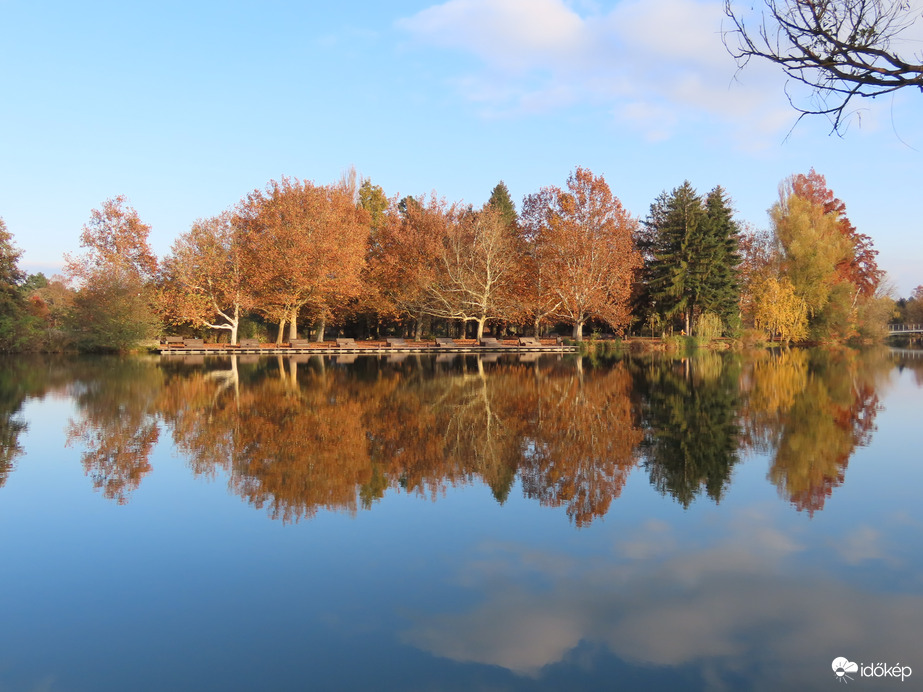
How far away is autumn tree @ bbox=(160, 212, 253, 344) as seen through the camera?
41656mm

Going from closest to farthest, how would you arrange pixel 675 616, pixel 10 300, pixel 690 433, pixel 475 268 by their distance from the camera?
1. pixel 675 616
2. pixel 690 433
3. pixel 10 300
4. pixel 475 268

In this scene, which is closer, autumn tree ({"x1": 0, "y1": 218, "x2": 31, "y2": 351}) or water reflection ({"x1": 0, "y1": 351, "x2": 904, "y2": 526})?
water reflection ({"x1": 0, "y1": 351, "x2": 904, "y2": 526})

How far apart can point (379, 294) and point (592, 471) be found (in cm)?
3821

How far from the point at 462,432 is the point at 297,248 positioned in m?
30.9

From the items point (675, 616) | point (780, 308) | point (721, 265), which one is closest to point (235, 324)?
point (721, 265)

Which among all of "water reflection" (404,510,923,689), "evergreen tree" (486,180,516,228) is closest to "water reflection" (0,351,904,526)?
"water reflection" (404,510,923,689)

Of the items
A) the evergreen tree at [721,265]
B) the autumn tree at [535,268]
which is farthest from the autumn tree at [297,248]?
the evergreen tree at [721,265]

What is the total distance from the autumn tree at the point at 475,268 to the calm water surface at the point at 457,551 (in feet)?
92.9

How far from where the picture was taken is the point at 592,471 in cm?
955

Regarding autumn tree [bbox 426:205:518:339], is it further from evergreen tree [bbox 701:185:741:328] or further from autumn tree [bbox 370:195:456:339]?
evergreen tree [bbox 701:185:741:328]

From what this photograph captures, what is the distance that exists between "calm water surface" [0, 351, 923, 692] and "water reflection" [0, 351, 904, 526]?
0.27 ft

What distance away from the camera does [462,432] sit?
12.6m

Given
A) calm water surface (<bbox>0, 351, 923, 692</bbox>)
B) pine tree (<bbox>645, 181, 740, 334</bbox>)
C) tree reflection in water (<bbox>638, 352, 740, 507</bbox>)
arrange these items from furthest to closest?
pine tree (<bbox>645, 181, 740, 334</bbox>) < tree reflection in water (<bbox>638, 352, 740, 507</bbox>) < calm water surface (<bbox>0, 351, 923, 692</bbox>)

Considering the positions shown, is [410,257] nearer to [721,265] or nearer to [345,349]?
[345,349]
